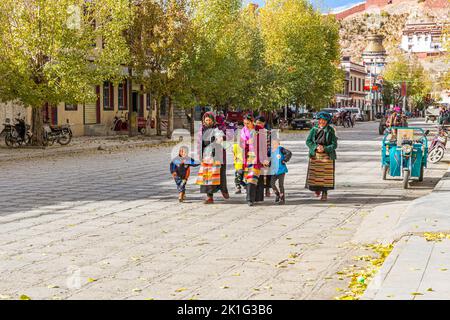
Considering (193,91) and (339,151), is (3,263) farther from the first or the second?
(193,91)

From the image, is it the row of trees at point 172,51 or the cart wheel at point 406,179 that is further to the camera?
the row of trees at point 172,51

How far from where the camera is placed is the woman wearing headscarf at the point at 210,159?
39.0ft

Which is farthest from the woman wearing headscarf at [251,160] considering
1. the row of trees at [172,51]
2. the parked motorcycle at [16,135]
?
the parked motorcycle at [16,135]

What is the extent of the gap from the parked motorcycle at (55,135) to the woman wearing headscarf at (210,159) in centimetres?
1589

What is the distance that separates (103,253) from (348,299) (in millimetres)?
3233

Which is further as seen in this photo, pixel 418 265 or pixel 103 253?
pixel 103 253

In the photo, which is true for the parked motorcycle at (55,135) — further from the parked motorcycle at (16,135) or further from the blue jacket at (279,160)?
the blue jacket at (279,160)

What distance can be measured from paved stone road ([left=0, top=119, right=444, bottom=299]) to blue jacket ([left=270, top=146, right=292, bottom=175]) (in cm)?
62

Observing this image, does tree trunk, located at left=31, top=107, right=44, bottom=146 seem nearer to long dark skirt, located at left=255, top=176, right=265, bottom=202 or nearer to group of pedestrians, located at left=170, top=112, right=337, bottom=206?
group of pedestrians, located at left=170, top=112, right=337, bottom=206

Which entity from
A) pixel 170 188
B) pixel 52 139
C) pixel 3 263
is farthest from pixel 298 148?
pixel 3 263

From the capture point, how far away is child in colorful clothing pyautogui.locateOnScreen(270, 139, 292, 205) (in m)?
11.9

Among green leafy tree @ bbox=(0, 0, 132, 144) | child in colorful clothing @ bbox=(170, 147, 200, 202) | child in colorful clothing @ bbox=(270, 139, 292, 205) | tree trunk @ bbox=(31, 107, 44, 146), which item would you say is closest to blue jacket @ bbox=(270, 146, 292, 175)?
child in colorful clothing @ bbox=(270, 139, 292, 205)

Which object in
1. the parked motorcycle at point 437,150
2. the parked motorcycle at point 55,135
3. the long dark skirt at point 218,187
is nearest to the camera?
the long dark skirt at point 218,187

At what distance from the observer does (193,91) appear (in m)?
36.0
